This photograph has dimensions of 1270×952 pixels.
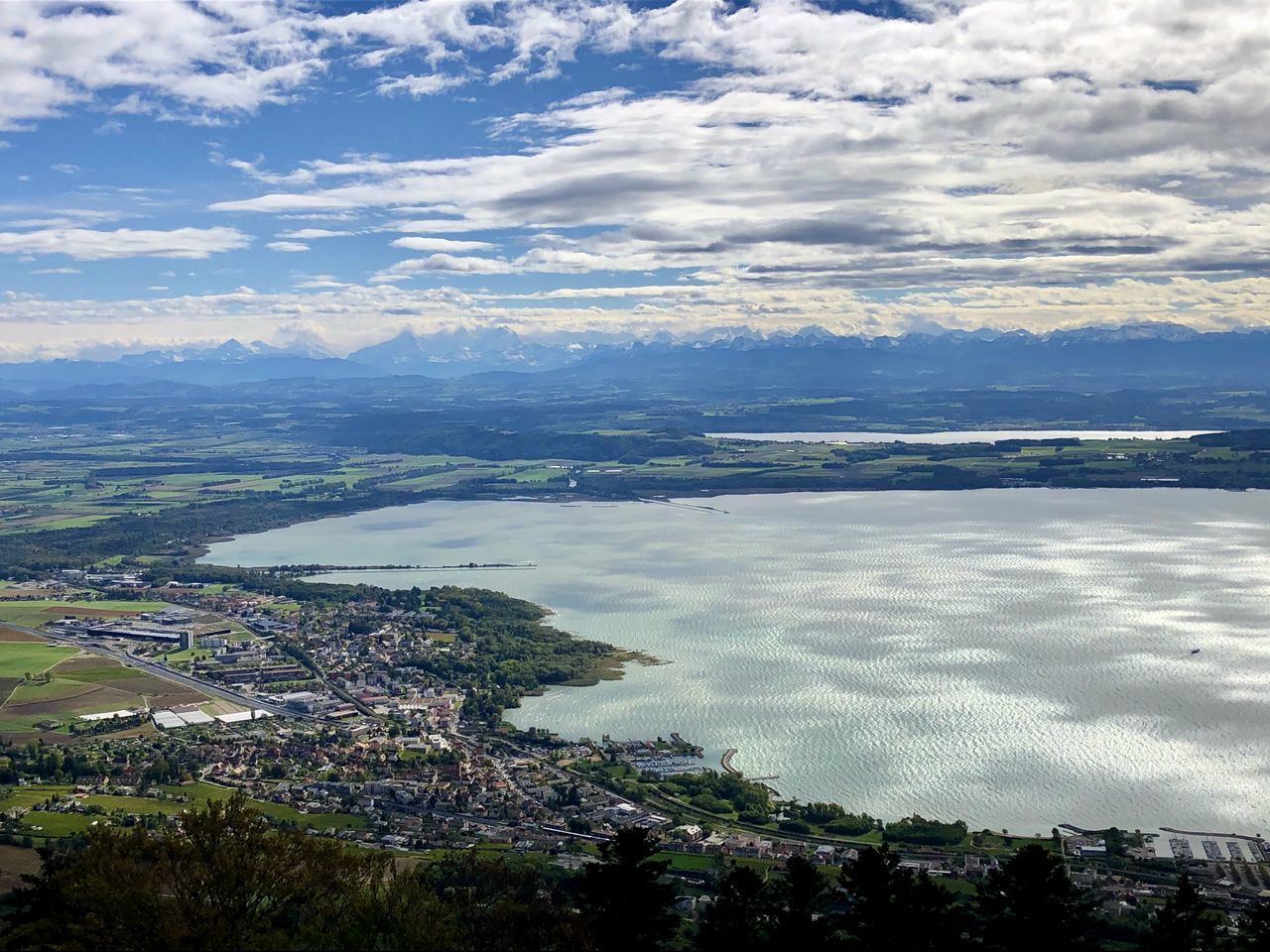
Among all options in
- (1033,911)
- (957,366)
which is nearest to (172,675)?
(1033,911)

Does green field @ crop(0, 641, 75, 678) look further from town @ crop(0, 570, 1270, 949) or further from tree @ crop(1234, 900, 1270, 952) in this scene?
tree @ crop(1234, 900, 1270, 952)

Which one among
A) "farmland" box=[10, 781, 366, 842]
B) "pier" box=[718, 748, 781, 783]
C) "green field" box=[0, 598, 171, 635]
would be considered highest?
"pier" box=[718, 748, 781, 783]

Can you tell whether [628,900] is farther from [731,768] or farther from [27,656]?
[27,656]

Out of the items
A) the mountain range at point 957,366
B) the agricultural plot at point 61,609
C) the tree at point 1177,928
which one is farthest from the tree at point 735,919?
the mountain range at point 957,366

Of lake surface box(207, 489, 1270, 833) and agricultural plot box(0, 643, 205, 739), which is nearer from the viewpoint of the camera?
lake surface box(207, 489, 1270, 833)

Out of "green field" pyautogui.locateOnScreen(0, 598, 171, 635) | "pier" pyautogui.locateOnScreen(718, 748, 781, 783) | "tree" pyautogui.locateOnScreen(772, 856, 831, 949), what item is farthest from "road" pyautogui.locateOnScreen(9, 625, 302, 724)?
"tree" pyautogui.locateOnScreen(772, 856, 831, 949)

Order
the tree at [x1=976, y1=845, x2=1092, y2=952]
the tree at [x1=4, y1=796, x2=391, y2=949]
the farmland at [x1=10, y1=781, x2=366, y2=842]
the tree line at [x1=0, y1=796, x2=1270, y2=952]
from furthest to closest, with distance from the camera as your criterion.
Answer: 1. the farmland at [x1=10, y1=781, x2=366, y2=842]
2. the tree at [x1=976, y1=845, x2=1092, y2=952]
3. the tree line at [x1=0, y1=796, x2=1270, y2=952]
4. the tree at [x1=4, y1=796, x2=391, y2=949]

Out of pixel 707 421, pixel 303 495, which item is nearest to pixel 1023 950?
pixel 303 495
